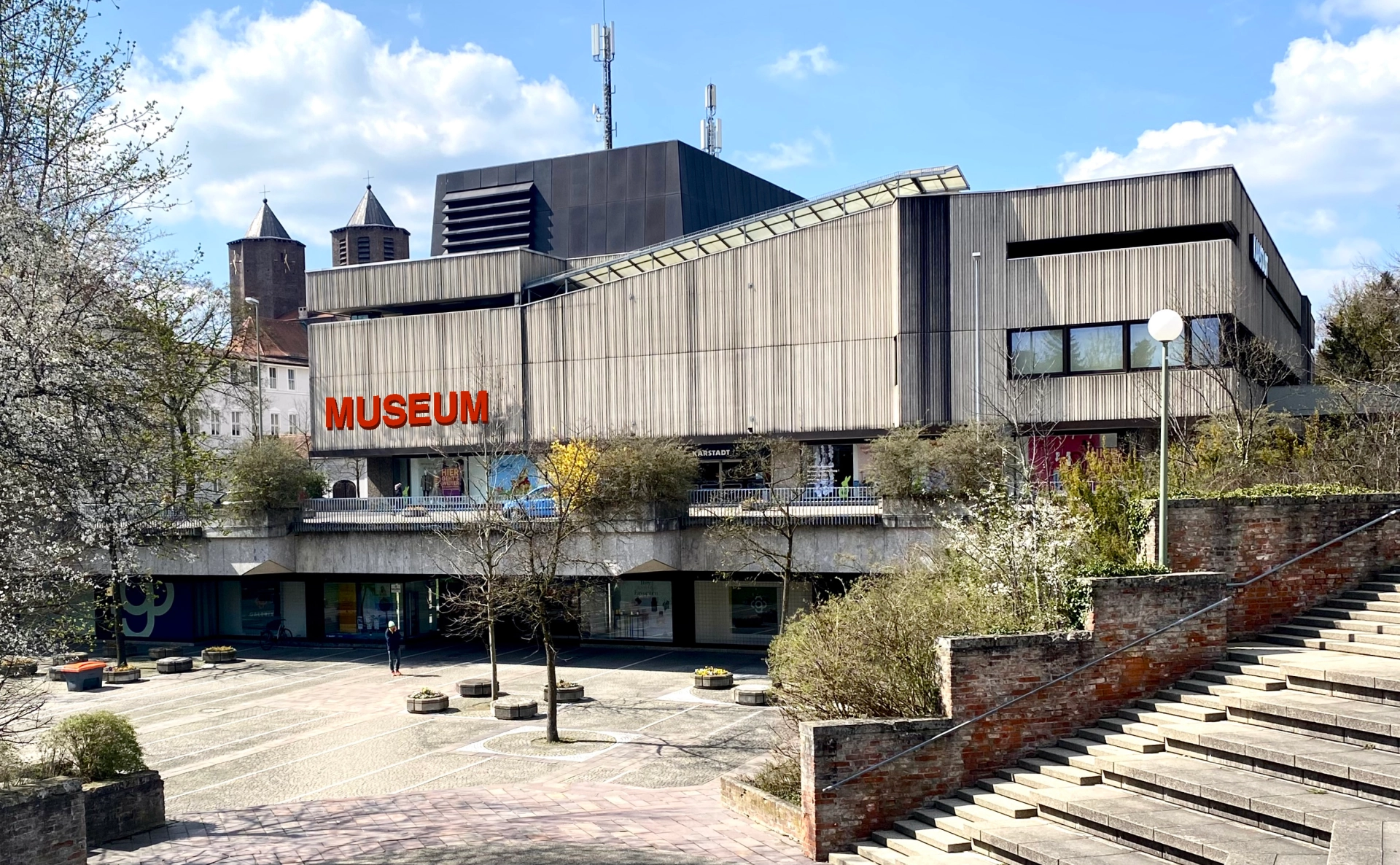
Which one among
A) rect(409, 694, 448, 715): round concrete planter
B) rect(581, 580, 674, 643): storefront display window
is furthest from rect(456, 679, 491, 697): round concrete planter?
rect(581, 580, 674, 643): storefront display window

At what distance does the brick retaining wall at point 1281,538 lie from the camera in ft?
47.2

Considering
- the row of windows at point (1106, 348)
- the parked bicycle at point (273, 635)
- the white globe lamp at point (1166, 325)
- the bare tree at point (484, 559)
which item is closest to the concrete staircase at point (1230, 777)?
the white globe lamp at point (1166, 325)

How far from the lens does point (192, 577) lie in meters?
37.7

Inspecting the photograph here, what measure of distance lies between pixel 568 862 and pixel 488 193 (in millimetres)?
48795

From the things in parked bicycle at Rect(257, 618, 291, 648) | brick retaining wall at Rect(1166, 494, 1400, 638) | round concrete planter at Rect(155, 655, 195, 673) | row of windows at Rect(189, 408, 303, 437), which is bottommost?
parked bicycle at Rect(257, 618, 291, 648)

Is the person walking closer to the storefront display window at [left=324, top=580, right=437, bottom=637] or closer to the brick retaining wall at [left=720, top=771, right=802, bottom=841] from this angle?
the storefront display window at [left=324, top=580, right=437, bottom=637]

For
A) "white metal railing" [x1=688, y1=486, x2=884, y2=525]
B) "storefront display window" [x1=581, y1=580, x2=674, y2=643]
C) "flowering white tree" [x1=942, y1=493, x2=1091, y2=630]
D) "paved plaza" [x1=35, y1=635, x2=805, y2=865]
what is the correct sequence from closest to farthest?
"flowering white tree" [x1=942, y1=493, x2=1091, y2=630]
"paved plaza" [x1=35, y1=635, x2=805, y2=865]
"white metal railing" [x1=688, y1=486, x2=884, y2=525]
"storefront display window" [x1=581, y1=580, x2=674, y2=643]

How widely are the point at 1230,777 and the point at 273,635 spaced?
3410 cm

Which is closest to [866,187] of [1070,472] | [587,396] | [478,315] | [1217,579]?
[587,396]

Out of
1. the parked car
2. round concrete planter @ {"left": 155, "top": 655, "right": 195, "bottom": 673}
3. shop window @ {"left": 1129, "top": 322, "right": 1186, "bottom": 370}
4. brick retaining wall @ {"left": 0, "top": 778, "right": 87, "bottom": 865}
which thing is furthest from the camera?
round concrete planter @ {"left": 155, "top": 655, "right": 195, "bottom": 673}

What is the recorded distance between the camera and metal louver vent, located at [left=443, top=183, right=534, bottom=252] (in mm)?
56375

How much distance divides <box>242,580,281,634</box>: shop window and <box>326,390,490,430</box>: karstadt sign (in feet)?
22.7

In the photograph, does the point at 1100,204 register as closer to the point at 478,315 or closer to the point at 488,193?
the point at 478,315

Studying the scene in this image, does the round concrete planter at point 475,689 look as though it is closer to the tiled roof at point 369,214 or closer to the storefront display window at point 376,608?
the storefront display window at point 376,608
